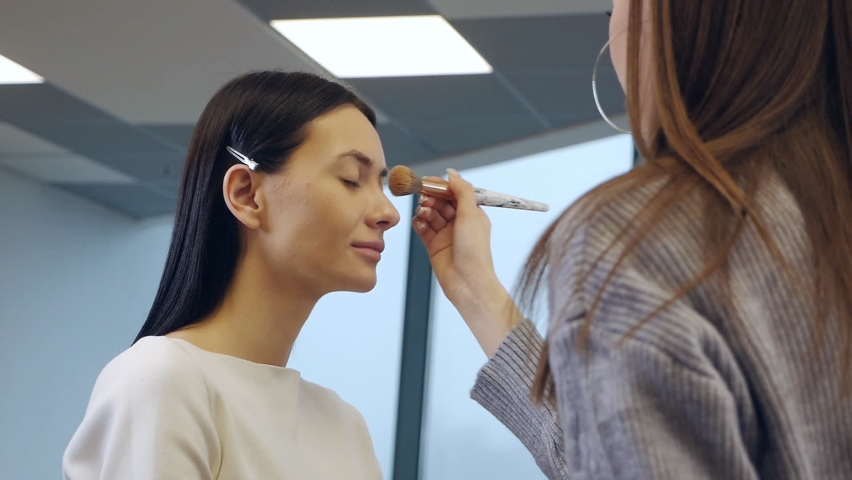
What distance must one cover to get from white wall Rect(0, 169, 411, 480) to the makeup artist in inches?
150

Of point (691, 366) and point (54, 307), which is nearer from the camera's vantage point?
point (691, 366)

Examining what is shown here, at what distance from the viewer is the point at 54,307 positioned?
5.04 metres

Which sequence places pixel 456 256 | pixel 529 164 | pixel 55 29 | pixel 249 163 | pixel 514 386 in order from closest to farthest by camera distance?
pixel 514 386 → pixel 456 256 → pixel 249 163 → pixel 55 29 → pixel 529 164

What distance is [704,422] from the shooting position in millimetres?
414

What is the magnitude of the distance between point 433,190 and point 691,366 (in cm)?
77

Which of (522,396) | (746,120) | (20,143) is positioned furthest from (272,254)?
(20,143)

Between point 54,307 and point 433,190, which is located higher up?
point 54,307

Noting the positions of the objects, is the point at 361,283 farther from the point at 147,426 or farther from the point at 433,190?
the point at 147,426

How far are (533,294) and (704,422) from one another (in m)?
0.13

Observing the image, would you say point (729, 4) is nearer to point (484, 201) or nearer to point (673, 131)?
point (673, 131)

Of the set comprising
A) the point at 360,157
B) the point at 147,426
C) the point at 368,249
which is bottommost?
the point at 147,426

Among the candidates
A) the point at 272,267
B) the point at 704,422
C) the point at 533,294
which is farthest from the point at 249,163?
the point at 704,422

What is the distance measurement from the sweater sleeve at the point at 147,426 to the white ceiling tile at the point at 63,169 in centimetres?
373

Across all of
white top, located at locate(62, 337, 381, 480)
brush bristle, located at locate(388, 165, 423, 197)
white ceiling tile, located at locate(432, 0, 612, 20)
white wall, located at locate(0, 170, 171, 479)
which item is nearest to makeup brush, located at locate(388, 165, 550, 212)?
brush bristle, located at locate(388, 165, 423, 197)
